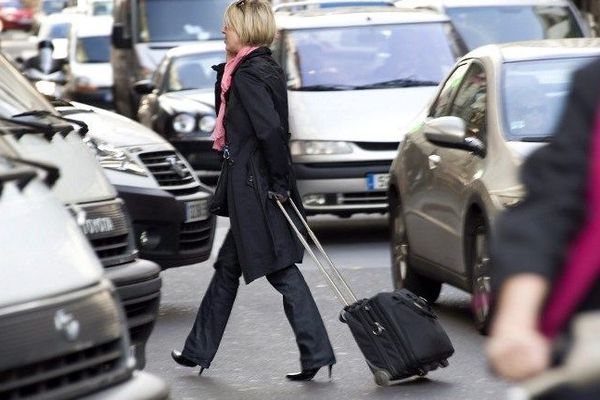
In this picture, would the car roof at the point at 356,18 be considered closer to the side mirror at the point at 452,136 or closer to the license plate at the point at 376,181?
the license plate at the point at 376,181

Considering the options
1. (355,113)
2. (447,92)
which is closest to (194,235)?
(447,92)

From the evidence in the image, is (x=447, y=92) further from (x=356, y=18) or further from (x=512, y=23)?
(x=512, y=23)

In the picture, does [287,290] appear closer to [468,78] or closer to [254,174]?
[254,174]

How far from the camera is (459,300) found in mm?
10727

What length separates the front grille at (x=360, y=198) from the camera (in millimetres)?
13672

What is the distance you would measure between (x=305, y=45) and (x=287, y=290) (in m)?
6.92

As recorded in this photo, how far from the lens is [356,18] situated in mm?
15125

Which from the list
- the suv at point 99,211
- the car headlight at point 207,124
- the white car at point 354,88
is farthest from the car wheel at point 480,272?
the car headlight at point 207,124

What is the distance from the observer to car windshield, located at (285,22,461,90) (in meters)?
14.5

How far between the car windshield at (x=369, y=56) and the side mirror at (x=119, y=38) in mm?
8982

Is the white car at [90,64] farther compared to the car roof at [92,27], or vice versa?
the car roof at [92,27]

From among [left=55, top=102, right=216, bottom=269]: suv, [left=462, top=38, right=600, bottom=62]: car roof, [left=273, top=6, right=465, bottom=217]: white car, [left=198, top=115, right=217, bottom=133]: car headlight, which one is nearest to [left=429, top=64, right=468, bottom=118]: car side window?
[left=462, top=38, right=600, bottom=62]: car roof

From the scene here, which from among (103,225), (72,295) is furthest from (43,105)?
(72,295)

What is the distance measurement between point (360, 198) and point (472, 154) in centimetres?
450
